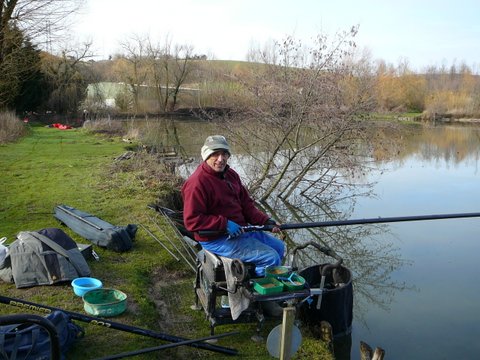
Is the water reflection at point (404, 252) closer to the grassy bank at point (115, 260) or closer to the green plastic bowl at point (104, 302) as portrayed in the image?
the grassy bank at point (115, 260)

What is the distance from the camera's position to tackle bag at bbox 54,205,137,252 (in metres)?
6.03

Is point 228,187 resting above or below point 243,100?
below

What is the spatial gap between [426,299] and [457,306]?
0.39m

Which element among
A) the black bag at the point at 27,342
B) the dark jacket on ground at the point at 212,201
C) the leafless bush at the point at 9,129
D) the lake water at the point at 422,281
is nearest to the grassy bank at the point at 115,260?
the black bag at the point at 27,342

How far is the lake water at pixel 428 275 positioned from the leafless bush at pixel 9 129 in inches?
488

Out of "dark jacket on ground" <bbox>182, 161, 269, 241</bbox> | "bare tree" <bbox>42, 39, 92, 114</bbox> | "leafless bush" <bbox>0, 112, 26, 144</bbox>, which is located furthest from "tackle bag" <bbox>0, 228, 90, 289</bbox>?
"bare tree" <bbox>42, 39, 92, 114</bbox>

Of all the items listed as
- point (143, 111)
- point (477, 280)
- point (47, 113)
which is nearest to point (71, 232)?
point (477, 280)

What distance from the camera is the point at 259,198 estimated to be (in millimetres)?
11469

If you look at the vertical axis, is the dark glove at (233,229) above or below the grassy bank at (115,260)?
Result: above

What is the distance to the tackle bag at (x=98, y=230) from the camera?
19.8 feet

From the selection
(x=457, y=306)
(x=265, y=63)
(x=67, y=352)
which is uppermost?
(x=265, y=63)

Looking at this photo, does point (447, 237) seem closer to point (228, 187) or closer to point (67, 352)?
point (228, 187)

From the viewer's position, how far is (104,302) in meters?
4.45

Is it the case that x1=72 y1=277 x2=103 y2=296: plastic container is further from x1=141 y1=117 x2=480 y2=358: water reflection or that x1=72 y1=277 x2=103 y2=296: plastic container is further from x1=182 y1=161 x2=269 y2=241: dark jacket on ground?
x1=141 y1=117 x2=480 y2=358: water reflection
